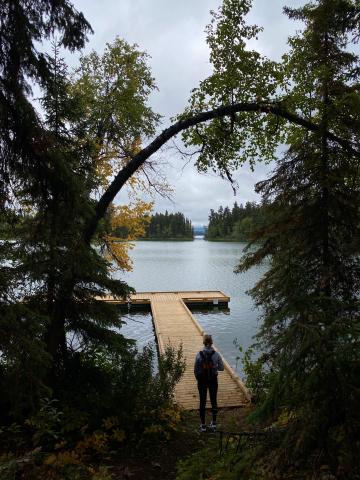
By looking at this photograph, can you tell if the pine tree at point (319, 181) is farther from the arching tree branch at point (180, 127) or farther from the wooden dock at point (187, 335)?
the wooden dock at point (187, 335)

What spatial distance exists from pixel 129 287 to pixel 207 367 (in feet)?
7.44

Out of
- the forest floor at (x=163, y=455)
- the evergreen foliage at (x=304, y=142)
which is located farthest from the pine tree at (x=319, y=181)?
the forest floor at (x=163, y=455)

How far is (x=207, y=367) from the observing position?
7664mm

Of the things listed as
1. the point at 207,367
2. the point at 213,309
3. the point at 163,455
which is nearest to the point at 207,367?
the point at 207,367

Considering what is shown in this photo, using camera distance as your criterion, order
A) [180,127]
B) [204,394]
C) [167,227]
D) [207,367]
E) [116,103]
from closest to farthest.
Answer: [180,127]
[207,367]
[204,394]
[116,103]
[167,227]

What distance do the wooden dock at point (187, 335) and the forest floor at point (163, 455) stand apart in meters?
1.79

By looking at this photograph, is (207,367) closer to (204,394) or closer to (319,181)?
(204,394)

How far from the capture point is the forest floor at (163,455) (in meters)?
5.40

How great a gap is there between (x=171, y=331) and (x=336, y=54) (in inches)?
527

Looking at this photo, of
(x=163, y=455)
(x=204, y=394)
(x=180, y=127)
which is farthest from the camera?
(x=204, y=394)

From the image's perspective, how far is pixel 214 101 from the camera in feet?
22.1

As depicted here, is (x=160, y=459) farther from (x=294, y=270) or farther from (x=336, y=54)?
(x=336, y=54)

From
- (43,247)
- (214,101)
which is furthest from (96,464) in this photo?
(214,101)

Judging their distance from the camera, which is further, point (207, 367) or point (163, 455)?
point (207, 367)
